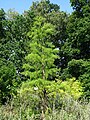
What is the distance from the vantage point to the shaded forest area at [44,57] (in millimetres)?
15273

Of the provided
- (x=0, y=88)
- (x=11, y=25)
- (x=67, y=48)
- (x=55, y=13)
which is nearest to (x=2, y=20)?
(x=11, y=25)

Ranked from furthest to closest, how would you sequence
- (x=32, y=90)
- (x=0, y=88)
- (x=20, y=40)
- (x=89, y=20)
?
1. (x=20, y=40)
2. (x=89, y=20)
3. (x=0, y=88)
4. (x=32, y=90)

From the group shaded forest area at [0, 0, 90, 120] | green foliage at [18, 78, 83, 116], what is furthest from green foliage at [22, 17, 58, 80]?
green foliage at [18, 78, 83, 116]

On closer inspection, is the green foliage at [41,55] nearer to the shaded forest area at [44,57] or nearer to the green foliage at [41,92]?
the shaded forest area at [44,57]

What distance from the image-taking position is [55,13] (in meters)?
28.8

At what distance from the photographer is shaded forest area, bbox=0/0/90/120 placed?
50.1 ft

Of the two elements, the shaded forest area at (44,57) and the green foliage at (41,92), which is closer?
the green foliage at (41,92)

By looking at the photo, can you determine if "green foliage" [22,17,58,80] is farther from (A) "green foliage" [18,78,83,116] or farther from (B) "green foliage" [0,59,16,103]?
(B) "green foliage" [0,59,16,103]

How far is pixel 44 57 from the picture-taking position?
15.9m

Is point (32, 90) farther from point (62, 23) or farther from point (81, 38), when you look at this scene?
point (62, 23)

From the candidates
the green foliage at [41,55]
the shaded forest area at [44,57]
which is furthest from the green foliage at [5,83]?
the green foliage at [41,55]

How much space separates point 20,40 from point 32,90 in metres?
13.6

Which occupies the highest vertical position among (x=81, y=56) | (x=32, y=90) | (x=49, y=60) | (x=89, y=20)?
(x=89, y=20)

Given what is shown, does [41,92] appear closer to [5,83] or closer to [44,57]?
[44,57]
